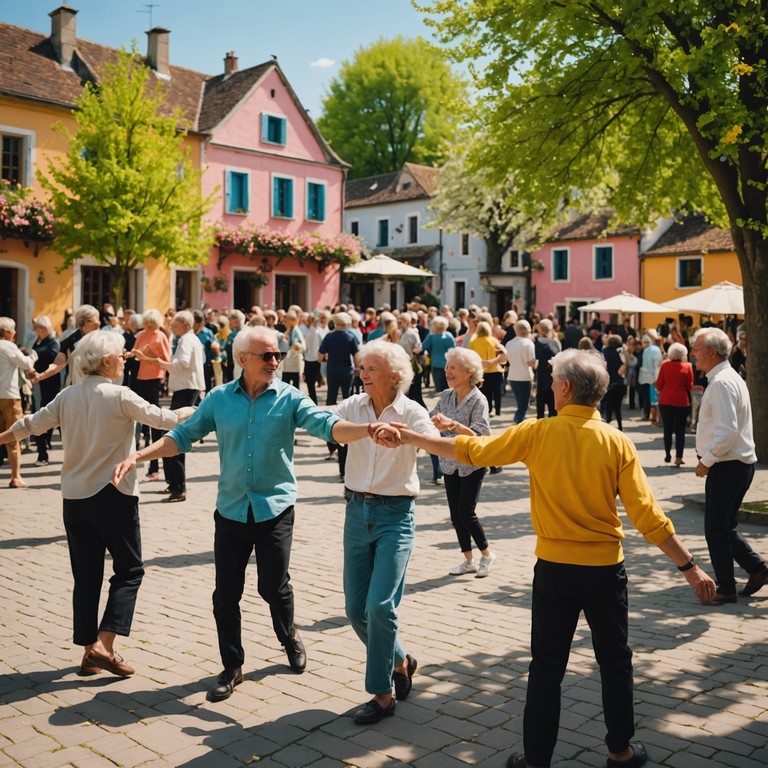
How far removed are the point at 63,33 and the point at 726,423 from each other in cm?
2910

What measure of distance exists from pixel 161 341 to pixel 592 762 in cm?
857

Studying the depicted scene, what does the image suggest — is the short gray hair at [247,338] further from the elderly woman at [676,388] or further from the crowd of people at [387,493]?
the elderly woman at [676,388]

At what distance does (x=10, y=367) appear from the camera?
11266mm

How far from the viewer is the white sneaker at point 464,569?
24.4 ft

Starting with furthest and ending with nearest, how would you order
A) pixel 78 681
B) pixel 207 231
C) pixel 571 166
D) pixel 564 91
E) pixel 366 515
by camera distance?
pixel 207 231, pixel 571 166, pixel 564 91, pixel 78 681, pixel 366 515

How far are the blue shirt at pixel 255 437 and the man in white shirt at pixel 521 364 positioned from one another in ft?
35.6

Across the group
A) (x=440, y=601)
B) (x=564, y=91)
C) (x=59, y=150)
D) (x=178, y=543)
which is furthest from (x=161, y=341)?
(x=59, y=150)

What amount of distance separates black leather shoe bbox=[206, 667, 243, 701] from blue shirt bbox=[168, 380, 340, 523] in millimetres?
844

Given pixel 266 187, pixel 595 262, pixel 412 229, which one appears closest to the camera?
pixel 266 187

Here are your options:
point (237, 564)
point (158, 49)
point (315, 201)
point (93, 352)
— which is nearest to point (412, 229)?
point (315, 201)

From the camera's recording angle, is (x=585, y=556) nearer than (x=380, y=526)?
Yes

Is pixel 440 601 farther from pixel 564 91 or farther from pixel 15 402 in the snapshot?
pixel 564 91

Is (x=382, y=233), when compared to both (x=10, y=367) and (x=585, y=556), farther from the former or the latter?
(x=585, y=556)

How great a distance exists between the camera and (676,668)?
17.2 feet
